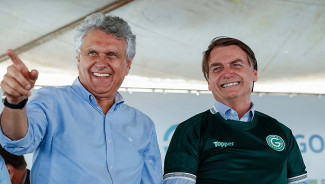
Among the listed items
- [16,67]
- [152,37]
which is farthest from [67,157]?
[152,37]

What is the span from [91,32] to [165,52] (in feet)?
8.26

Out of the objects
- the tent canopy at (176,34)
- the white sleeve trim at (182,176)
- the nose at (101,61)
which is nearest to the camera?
the nose at (101,61)

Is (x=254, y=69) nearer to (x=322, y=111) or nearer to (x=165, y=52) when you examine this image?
(x=165, y=52)

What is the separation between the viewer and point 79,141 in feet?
5.08

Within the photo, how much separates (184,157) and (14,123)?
0.84 metres

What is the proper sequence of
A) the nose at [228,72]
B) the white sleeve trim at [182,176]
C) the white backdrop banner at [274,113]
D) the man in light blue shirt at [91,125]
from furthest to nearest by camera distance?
the white backdrop banner at [274,113] < the nose at [228,72] < the white sleeve trim at [182,176] < the man in light blue shirt at [91,125]

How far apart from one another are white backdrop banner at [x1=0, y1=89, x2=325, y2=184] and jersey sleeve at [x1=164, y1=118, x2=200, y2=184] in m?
2.26

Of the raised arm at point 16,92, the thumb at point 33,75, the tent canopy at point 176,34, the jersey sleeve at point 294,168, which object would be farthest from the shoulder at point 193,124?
the tent canopy at point 176,34

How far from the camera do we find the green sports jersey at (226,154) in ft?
6.13

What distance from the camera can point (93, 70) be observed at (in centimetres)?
175

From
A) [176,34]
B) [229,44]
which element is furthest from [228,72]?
[176,34]

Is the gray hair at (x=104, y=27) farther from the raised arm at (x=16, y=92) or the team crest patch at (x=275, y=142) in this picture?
the team crest patch at (x=275, y=142)

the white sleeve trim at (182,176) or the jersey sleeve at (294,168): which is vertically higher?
the jersey sleeve at (294,168)

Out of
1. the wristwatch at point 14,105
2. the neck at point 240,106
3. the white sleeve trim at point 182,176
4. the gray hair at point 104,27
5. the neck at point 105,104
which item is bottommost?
the white sleeve trim at point 182,176
